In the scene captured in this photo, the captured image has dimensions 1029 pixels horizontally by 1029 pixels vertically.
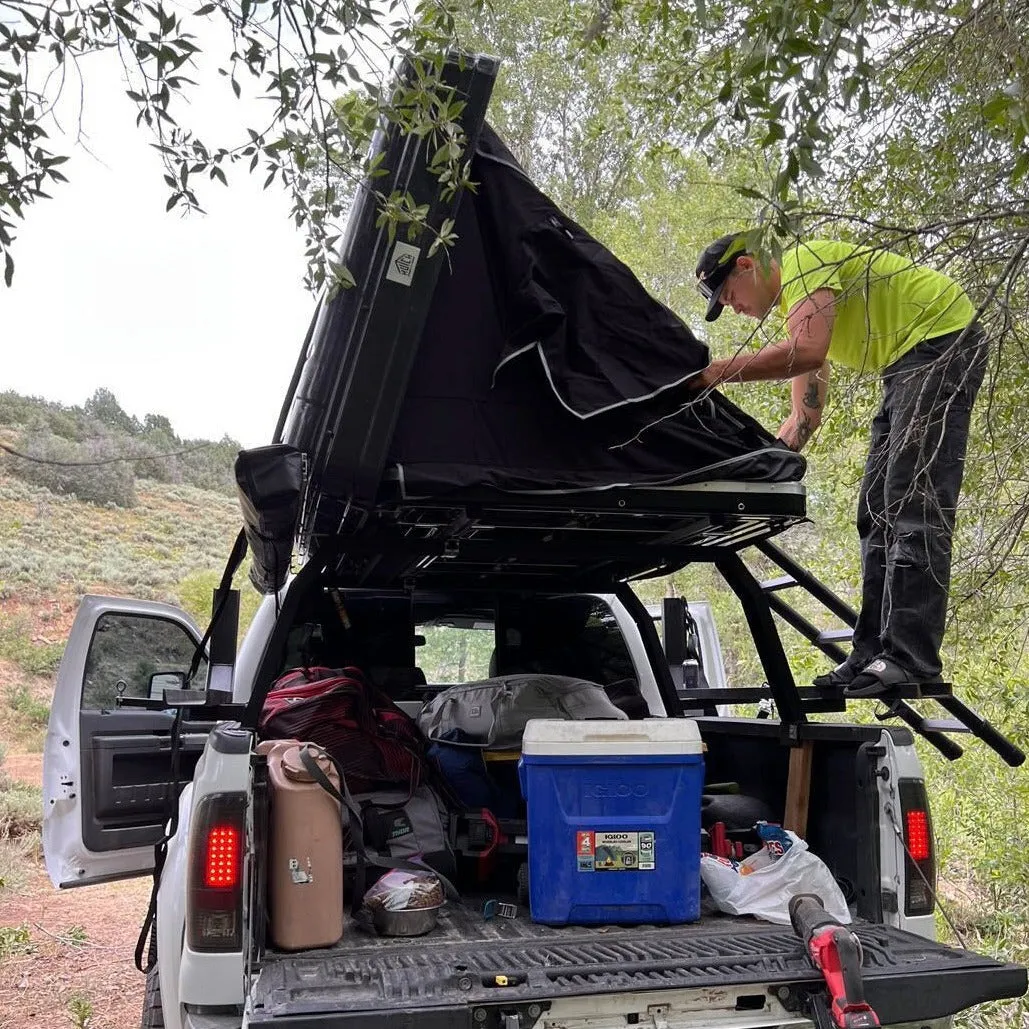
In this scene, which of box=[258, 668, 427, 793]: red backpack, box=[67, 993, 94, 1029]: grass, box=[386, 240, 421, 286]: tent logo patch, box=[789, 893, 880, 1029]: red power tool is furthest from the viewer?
box=[67, 993, 94, 1029]: grass

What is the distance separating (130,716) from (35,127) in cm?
254

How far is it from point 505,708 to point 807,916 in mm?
1416

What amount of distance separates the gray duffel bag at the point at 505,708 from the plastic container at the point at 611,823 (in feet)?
2.45

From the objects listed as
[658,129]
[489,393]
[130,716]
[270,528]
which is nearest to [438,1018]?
[270,528]

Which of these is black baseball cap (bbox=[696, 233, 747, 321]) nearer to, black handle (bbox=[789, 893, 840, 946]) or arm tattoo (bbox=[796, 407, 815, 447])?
arm tattoo (bbox=[796, 407, 815, 447])

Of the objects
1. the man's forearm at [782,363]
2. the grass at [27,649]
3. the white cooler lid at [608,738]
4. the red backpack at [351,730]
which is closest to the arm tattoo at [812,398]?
the man's forearm at [782,363]

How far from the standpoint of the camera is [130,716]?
14.9ft

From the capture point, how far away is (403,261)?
2957 mm

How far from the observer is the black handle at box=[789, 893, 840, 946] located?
10.0 ft

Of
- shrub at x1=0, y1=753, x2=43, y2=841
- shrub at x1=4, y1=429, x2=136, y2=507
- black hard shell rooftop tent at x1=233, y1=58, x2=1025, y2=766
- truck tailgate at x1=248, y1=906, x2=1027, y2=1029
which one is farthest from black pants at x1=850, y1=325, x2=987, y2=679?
shrub at x1=4, y1=429, x2=136, y2=507

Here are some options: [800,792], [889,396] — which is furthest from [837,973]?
[889,396]

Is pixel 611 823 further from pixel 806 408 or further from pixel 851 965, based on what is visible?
pixel 806 408

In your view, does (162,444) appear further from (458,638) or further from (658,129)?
(458,638)

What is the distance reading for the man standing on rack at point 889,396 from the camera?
3.61 meters
